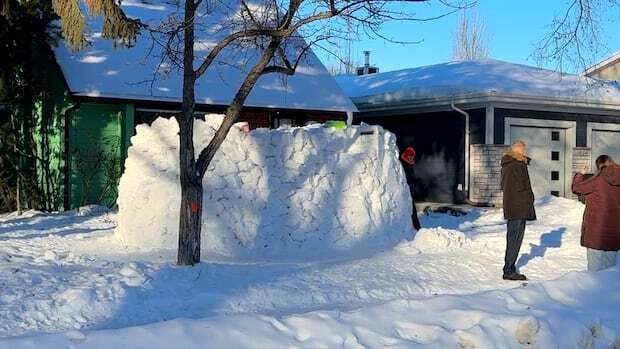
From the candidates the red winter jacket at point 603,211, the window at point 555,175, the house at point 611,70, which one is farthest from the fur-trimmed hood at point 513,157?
the house at point 611,70

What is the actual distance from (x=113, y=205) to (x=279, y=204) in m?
7.05

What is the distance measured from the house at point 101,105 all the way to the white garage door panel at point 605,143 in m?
8.34

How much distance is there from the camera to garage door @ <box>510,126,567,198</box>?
1969cm

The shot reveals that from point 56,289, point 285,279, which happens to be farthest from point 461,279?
point 56,289

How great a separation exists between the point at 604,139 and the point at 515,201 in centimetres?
1270

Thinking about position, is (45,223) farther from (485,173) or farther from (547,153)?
(547,153)

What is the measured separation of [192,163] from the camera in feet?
30.7

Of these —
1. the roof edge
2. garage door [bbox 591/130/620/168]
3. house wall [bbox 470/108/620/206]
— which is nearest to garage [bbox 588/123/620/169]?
garage door [bbox 591/130/620/168]

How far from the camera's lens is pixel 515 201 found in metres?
9.51

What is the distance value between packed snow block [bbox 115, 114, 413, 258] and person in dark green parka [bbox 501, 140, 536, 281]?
8.15 feet

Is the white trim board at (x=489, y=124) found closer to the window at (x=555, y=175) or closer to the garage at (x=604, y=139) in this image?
the window at (x=555, y=175)

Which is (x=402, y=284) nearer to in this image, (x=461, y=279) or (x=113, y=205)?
(x=461, y=279)

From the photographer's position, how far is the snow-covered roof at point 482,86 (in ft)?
62.8

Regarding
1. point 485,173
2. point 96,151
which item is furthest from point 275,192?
point 485,173
